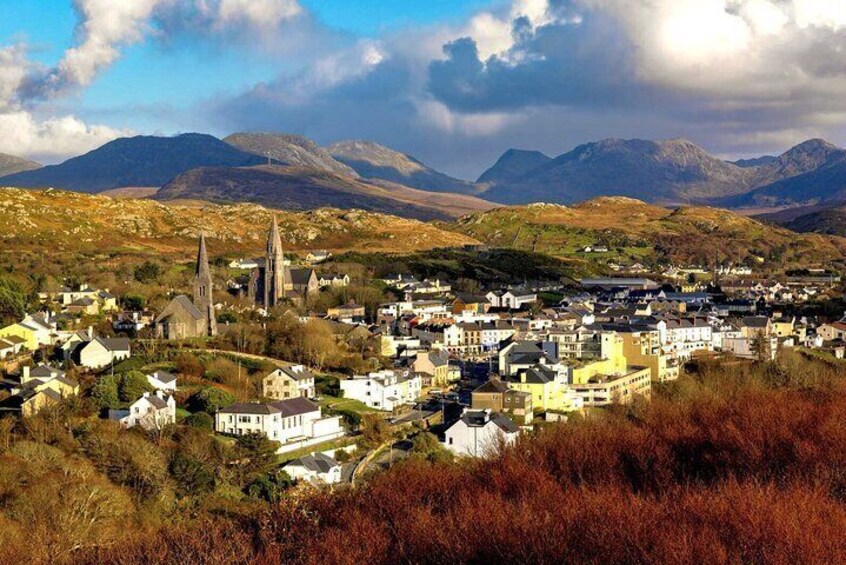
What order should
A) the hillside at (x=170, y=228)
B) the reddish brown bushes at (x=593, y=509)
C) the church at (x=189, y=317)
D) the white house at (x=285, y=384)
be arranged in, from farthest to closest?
the hillside at (x=170, y=228), the church at (x=189, y=317), the white house at (x=285, y=384), the reddish brown bushes at (x=593, y=509)

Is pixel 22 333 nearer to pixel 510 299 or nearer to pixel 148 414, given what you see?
pixel 148 414

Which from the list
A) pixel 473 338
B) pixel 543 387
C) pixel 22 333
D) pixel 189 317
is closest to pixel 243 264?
pixel 473 338

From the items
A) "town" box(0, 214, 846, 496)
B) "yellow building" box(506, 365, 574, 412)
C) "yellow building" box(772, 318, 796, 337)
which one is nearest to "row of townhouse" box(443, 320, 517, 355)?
"town" box(0, 214, 846, 496)

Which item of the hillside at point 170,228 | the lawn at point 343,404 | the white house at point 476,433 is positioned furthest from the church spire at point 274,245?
the white house at point 476,433

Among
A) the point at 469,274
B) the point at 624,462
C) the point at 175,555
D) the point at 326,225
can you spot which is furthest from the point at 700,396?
the point at 326,225

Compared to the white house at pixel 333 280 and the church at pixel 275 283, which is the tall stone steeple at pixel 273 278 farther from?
the white house at pixel 333 280
